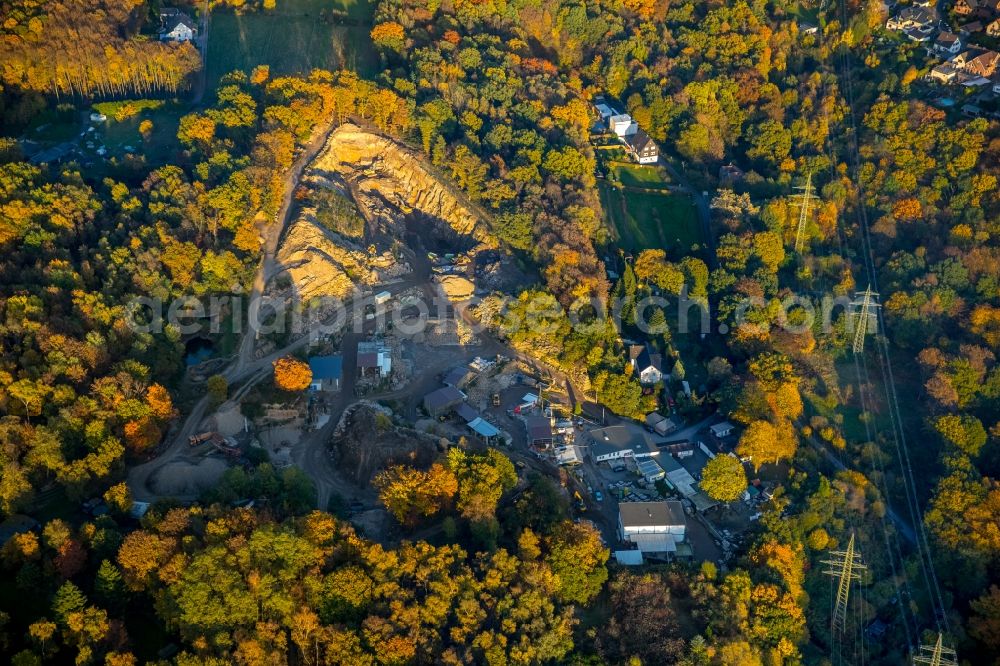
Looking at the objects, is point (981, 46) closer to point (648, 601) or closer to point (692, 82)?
point (692, 82)

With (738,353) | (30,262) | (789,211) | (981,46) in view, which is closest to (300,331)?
(30,262)

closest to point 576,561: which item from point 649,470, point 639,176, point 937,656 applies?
point 649,470

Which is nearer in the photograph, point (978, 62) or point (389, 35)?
point (389, 35)

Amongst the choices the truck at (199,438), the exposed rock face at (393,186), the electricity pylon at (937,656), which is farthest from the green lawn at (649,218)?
the truck at (199,438)

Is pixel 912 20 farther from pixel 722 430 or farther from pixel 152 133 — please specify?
pixel 152 133

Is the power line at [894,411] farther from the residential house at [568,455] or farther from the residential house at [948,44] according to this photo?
the residential house at [568,455]

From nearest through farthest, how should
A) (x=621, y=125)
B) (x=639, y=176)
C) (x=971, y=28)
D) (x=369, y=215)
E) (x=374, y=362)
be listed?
(x=374, y=362)
(x=369, y=215)
(x=639, y=176)
(x=621, y=125)
(x=971, y=28)
